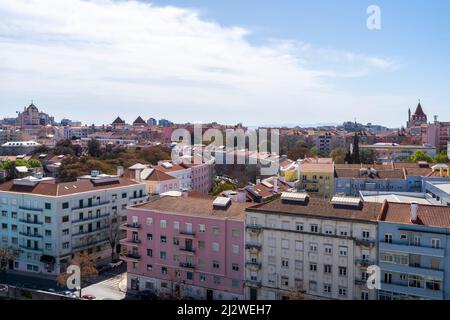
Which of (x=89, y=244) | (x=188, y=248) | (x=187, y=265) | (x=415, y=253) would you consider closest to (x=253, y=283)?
(x=187, y=265)

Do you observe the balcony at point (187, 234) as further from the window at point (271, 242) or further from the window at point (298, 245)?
the window at point (298, 245)

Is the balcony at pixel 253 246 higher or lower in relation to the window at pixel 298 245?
lower

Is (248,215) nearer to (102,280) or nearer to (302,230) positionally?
(302,230)

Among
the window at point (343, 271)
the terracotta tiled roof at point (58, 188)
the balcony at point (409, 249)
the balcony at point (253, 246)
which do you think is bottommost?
the window at point (343, 271)

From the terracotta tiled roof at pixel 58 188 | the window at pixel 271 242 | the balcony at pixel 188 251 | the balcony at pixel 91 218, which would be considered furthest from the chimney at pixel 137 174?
the window at pixel 271 242

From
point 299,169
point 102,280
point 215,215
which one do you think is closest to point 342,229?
point 215,215

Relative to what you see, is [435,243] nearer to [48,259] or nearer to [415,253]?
[415,253]

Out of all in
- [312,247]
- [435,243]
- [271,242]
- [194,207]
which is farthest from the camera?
[194,207]

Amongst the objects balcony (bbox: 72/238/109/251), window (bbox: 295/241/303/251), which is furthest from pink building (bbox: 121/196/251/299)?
balcony (bbox: 72/238/109/251)
